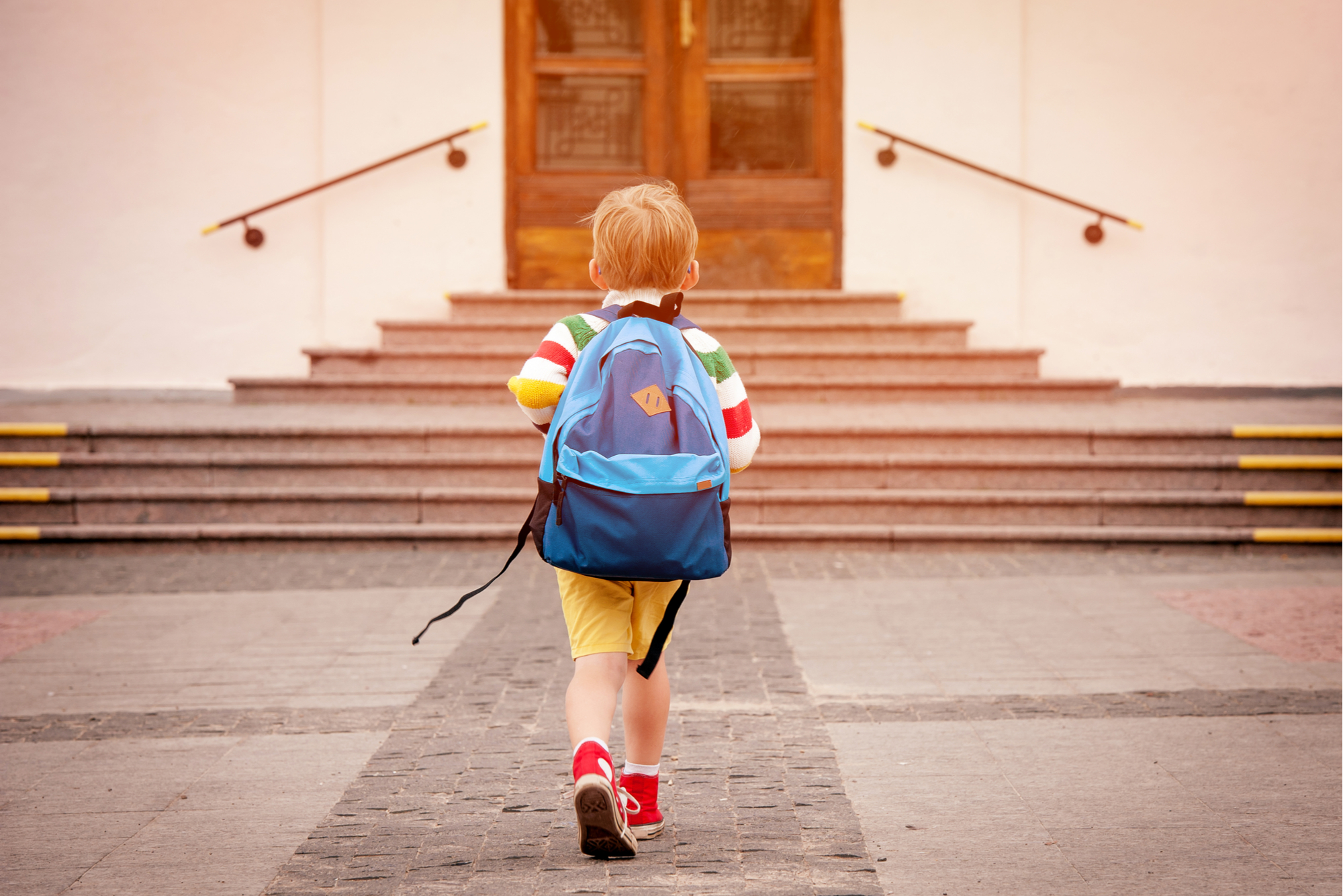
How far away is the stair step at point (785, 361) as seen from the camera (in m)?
8.37

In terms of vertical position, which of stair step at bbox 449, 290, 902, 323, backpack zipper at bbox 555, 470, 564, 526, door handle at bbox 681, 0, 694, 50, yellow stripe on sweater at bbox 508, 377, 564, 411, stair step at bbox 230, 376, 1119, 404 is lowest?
backpack zipper at bbox 555, 470, 564, 526

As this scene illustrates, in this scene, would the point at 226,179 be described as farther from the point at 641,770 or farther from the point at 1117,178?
the point at 641,770

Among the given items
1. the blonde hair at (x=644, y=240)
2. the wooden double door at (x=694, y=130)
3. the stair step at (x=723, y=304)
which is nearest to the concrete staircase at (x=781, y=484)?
the stair step at (x=723, y=304)

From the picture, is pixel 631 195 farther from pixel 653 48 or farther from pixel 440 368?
pixel 653 48

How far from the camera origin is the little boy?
8.53 ft

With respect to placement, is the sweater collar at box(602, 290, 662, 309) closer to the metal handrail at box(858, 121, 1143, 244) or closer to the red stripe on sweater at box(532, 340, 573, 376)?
the red stripe on sweater at box(532, 340, 573, 376)

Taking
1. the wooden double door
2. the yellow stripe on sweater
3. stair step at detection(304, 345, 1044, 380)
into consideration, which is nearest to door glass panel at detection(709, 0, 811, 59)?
the wooden double door

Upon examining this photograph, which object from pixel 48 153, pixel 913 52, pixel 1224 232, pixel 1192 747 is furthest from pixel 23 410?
pixel 1224 232

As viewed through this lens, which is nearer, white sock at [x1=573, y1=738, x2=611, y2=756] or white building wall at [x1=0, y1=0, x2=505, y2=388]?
white sock at [x1=573, y1=738, x2=611, y2=756]

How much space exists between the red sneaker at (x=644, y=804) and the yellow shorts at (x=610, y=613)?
31cm

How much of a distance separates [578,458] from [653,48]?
7.71 metres

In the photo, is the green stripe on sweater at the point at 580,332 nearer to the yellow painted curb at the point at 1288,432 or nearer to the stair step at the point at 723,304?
the yellow painted curb at the point at 1288,432

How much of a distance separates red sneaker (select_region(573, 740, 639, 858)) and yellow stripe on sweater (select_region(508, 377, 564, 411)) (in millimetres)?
772

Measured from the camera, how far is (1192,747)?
3.51m
